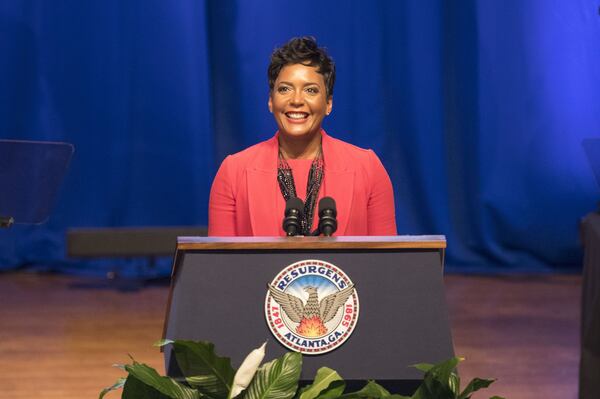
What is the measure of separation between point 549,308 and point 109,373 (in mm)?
2389

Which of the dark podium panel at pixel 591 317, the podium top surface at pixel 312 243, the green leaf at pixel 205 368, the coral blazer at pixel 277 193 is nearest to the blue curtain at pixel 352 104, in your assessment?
the dark podium panel at pixel 591 317

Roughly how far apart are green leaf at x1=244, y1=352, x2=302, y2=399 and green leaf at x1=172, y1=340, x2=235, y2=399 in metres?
0.05

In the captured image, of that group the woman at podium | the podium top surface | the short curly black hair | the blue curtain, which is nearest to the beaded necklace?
the woman at podium

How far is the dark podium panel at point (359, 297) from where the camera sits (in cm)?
189

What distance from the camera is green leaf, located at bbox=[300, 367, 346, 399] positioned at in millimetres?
1779

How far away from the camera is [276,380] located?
70.2 inches

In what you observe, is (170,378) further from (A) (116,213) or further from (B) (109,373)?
(A) (116,213)

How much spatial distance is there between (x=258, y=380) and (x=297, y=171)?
32.5 inches

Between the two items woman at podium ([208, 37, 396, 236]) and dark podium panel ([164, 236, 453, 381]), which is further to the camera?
woman at podium ([208, 37, 396, 236])

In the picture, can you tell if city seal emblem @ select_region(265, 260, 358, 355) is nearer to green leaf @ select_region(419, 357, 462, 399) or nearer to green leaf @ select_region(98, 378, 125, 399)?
green leaf @ select_region(419, 357, 462, 399)

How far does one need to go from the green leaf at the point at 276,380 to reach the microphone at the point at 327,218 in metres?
0.38

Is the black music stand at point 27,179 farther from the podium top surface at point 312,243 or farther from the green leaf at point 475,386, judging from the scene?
the green leaf at point 475,386

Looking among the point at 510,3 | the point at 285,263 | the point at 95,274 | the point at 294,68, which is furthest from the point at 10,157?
the point at 510,3

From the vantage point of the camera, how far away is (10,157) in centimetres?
311
